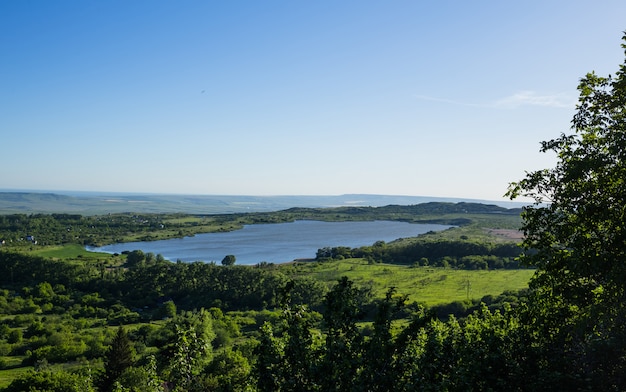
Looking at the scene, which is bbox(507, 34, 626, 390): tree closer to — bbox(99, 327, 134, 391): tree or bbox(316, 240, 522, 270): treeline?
bbox(99, 327, 134, 391): tree

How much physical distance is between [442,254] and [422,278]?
33.2 m

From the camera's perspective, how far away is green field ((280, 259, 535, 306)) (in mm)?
88938

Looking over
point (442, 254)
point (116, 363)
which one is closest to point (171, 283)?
point (116, 363)

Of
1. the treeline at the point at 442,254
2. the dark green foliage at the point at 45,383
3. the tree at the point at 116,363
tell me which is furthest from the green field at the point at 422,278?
the dark green foliage at the point at 45,383

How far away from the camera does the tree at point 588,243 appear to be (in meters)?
11.0

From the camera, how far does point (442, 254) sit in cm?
13838

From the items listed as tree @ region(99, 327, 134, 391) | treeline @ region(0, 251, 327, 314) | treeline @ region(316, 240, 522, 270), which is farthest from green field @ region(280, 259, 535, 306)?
tree @ region(99, 327, 134, 391)

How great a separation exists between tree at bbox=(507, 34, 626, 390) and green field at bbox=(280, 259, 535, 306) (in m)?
66.4

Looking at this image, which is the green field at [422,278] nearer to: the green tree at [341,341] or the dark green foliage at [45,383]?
the dark green foliage at [45,383]

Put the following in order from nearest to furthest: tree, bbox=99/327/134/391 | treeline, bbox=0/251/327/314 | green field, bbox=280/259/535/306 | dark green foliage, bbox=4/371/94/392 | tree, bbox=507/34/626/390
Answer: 1. tree, bbox=507/34/626/390
2. dark green foliage, bbox=4/371/94/392
3. tree, bbox=99/327/134/391
4. green field, bbox=280/259/535/306
5. treeline, bbox=0/251/327/314

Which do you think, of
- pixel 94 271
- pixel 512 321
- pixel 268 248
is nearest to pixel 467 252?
pixel 268 248

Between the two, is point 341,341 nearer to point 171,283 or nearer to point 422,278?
point 171,283

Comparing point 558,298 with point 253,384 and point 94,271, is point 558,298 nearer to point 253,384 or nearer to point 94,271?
point 253,384

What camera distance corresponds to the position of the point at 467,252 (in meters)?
137
